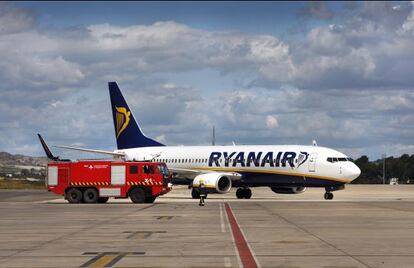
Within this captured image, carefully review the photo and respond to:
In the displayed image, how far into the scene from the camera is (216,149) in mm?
64312

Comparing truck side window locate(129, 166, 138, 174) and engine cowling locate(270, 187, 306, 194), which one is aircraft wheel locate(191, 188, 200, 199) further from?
truck side window locate(129, 166, 138, 174)

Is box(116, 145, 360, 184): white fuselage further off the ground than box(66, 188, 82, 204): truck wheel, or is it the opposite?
box(116, 145, 360, 184): white fuselage

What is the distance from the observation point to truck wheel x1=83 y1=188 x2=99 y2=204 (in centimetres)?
5222

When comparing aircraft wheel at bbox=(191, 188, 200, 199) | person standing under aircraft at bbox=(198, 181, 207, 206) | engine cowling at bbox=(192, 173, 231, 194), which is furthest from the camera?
aircraft wheel at bbox=(191, 188, 200, 199)

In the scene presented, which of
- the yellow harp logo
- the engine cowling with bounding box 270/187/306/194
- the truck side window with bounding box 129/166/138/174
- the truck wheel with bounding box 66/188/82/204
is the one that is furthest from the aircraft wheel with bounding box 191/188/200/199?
the yellow harp logo

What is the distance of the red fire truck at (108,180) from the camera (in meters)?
51.8

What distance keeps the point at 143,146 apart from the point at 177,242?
166 feet


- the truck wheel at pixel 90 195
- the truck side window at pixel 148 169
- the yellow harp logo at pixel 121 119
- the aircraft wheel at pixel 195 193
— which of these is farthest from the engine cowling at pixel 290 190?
the yellow harp logo at pixel 121 119

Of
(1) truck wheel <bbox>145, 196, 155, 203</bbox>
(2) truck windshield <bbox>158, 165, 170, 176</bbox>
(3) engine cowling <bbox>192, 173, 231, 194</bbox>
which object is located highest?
(2) truck windshield <bbox>158, 165, 170, 176</bbox>

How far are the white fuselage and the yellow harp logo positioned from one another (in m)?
8.70

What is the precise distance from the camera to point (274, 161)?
59.7 m

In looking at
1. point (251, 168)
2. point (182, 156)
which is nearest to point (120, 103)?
point (182, 156)

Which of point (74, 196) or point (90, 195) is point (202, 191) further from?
point (74, 196)

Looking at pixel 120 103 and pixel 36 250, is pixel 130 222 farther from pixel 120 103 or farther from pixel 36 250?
pixel 120 103
